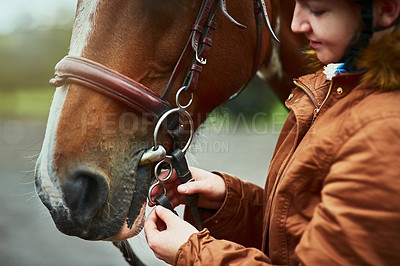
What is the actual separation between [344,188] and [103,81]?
71 centimetres

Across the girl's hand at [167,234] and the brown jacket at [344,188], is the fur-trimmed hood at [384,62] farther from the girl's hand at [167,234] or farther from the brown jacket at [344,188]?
the girl's hand at [167,234]

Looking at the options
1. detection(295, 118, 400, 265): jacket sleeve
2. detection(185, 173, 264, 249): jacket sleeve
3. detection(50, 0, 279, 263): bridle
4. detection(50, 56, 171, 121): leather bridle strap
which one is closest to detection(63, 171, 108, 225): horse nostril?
detection(50, 0, 279, 263): bridle

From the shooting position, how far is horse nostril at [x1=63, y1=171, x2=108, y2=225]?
1.10m

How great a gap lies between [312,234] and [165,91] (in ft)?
2.16

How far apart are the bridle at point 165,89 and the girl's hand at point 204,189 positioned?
3 cm

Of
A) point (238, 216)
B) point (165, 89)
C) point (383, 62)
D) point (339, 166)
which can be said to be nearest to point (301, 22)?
point (383, 62)

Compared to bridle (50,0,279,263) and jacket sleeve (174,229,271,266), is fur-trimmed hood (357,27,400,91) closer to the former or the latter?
jacket sleeve (174,229,271,266)

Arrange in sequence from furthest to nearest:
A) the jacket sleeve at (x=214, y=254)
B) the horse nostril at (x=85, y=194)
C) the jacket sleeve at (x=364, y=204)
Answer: the horse nostril at (x=85, y=194)
the jacket sleeve at (x=214, y=254)
the jacket sleeve at (x=364, y=204)

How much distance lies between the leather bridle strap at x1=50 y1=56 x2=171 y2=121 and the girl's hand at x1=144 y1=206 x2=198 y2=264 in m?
0.32

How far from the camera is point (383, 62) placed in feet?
2.55

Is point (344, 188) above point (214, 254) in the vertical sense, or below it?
above

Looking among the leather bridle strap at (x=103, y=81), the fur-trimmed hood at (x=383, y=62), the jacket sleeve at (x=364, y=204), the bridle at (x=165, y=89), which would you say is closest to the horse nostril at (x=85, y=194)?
the bridle at (x=165, y=89)

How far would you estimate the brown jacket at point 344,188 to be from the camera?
2.28 ft

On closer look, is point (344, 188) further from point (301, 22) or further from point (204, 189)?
point (204, 189)
